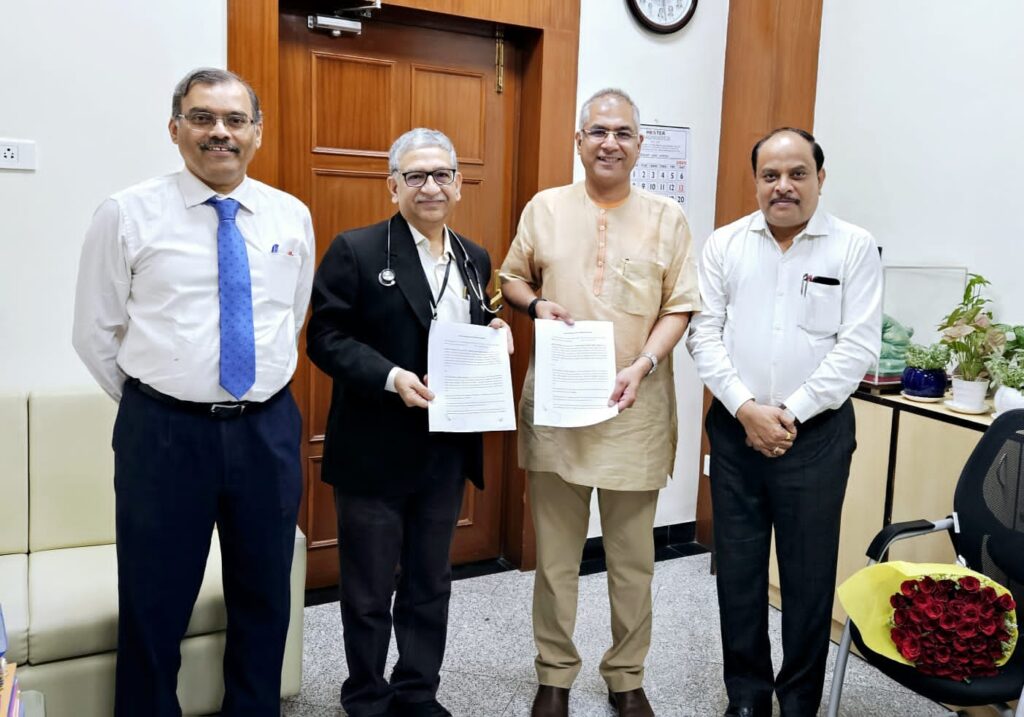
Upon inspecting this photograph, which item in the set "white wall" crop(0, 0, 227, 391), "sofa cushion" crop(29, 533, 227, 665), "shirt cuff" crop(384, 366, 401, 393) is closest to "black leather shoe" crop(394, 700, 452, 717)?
"sofa cushion" crop(29, 533, 227, 665)

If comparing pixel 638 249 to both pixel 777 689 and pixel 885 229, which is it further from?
pixel 885 229

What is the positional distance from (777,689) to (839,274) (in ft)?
3.64

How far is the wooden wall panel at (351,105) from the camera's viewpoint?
3098mm

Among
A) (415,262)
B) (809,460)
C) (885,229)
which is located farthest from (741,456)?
(885,229)

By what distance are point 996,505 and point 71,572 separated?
2.34 m

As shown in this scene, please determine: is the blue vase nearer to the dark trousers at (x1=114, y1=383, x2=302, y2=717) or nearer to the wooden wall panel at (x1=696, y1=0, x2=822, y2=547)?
the wooden wall panel at (x1=696, y1=0, x2=822, y2=547)

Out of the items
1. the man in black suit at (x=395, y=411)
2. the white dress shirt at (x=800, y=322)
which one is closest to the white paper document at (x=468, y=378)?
the man in black suit at (x=395, y=411)

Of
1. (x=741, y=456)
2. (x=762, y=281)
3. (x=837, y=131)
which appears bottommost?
(x=741, y=456)

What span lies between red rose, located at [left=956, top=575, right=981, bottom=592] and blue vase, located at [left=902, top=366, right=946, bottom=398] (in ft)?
3.13

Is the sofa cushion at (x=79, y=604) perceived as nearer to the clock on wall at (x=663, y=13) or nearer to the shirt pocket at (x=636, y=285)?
the shirt pocket at (x=636, y=285)

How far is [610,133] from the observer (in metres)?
2.31

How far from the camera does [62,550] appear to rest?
252 cm

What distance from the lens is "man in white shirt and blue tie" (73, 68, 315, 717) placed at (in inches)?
75.1

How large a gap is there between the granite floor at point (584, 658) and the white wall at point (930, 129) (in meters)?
1.34
